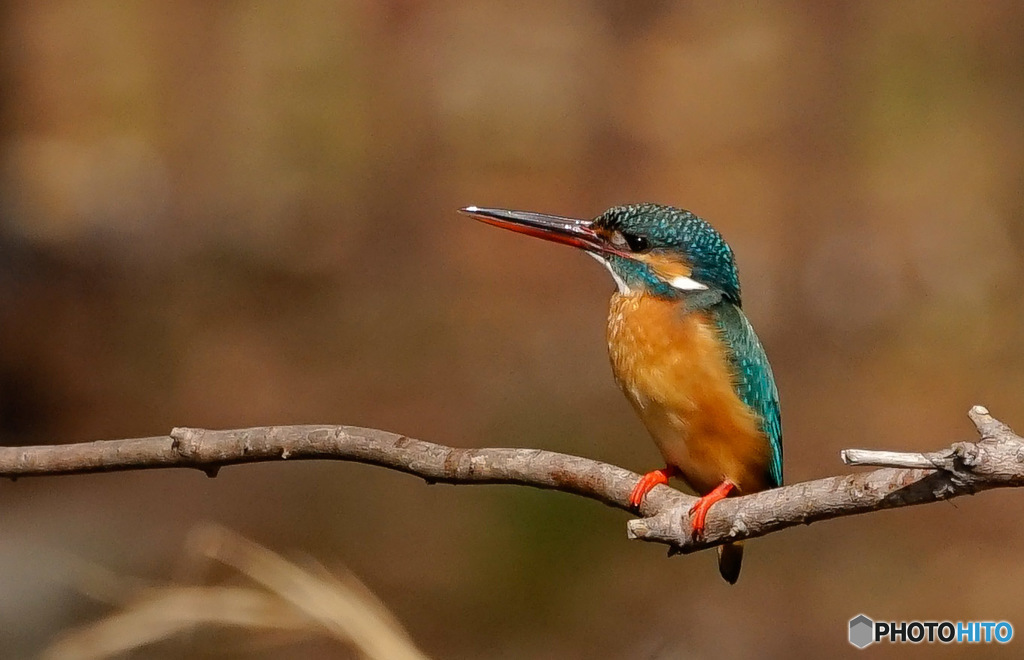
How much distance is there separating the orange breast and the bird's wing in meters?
0.02

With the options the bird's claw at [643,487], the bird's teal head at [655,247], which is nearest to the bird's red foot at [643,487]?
the bird's claw at [643,487]

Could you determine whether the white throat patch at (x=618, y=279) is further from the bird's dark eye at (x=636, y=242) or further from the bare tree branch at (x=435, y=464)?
the bare tree branch at (x=435, y=464)

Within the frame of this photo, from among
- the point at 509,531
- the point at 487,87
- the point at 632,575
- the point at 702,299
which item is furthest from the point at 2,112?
the point at 702,299

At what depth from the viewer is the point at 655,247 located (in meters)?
2.46

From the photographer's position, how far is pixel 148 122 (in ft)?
22.3

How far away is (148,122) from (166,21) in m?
0.62

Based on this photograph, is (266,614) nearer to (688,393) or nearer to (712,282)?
(688,393)

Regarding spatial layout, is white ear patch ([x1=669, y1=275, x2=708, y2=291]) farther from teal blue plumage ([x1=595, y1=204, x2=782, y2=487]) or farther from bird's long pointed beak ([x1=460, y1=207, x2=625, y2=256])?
bird's long pointed beak ([x1=460, y1=207, x2=625, y2=256])

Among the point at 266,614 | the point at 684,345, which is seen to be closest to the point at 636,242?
the point at 684,345

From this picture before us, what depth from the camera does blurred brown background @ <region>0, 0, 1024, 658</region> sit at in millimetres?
4926

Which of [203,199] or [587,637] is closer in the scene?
[587,637]

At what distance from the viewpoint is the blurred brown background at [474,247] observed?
4926 millimetres

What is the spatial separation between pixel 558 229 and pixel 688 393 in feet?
1.46

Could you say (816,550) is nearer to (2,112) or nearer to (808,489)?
(808,489)
